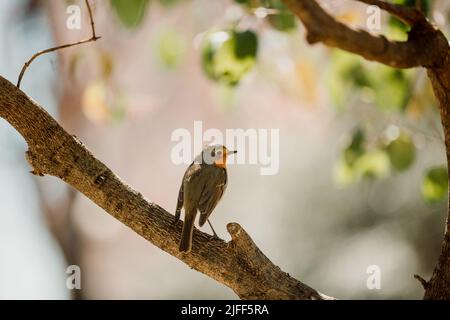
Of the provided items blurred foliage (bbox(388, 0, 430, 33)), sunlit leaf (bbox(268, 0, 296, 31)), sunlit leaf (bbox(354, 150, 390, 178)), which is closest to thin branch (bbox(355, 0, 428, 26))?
blurred foliage (bbox(388, 0, 430, 33))

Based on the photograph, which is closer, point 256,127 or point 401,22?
point 401,22

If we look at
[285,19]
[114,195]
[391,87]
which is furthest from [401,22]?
[114,195]

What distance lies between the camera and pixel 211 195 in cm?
467

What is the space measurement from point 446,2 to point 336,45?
3.27 m

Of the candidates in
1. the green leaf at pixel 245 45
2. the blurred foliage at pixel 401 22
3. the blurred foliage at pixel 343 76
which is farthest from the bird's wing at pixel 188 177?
the blurred foliage at pixel 401 22

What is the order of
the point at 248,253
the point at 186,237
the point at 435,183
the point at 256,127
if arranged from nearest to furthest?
the point at 248,253
the point at 186,237
the point at 435,183
the point at 256,127

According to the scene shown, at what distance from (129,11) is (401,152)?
2.10 m

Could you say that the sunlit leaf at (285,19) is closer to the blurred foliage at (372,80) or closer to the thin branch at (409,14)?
the thin branch at (409,14)

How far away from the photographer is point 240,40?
12.1ft

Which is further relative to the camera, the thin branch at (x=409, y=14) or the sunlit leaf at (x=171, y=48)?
the sunlit leaf at (x=171, y=48)

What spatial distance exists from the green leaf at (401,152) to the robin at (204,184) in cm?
105

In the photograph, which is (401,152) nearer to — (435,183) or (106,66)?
(435,183)

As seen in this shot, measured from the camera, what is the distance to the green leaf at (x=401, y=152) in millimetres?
4688
